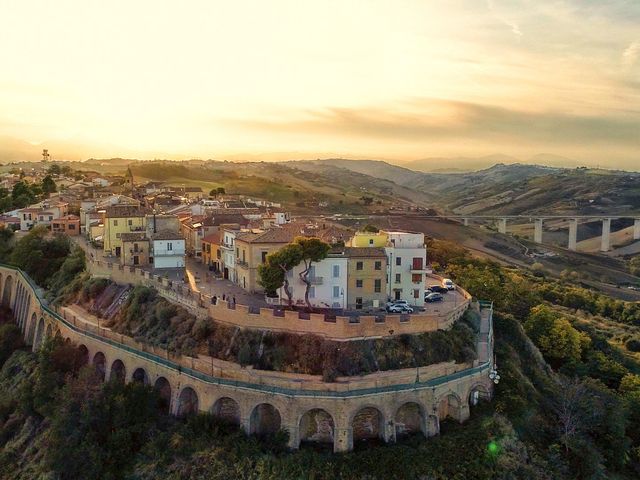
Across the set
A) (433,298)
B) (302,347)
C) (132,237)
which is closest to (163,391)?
(302,347)

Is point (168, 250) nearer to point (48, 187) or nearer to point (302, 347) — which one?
point (302, 347)

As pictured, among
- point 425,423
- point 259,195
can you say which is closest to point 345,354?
point 425,423

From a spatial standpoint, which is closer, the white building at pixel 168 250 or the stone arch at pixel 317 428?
the stone arch at pixel 317 428

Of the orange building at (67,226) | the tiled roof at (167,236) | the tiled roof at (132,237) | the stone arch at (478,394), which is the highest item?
the tiled roof at (167,236)

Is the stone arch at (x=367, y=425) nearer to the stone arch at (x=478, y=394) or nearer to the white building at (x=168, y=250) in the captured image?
the stone arch at (x=478, y=394)

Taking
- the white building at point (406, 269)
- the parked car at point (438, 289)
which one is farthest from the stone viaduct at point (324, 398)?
the parked car at point (438, 289)

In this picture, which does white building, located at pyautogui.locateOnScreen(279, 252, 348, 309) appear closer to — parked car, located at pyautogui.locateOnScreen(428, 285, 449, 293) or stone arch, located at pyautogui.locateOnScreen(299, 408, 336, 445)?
stone arch, located at pyautogui.locateOnScreen(299, 408, 336, 445)
